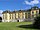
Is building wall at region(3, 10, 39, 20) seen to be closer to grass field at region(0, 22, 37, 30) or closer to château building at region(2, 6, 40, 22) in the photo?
château building at region(2, 6, 40, 22)

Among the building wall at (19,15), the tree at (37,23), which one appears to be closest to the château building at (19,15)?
the building wall at (19,15)

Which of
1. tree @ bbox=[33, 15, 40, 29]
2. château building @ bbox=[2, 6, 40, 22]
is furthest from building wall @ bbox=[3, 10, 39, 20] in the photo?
tree @ bbox=[33, 15, 40, 29]

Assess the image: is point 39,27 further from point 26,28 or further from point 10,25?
point 10,25

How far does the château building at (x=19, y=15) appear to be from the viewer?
3.77 meters

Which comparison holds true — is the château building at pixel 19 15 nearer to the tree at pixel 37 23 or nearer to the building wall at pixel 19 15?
the building wall at pixel 19 15

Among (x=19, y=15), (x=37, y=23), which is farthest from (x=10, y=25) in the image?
(x=37, y=23)

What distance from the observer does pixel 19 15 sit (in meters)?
3.84

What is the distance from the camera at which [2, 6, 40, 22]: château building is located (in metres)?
3.77

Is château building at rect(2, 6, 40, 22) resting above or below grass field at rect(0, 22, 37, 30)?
above

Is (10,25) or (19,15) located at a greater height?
(19,15)

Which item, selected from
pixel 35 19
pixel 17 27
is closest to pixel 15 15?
pixel 17 27

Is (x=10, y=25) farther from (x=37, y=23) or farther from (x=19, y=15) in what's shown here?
(x=37, y=23)

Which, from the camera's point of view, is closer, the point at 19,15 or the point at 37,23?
the point at 37,23

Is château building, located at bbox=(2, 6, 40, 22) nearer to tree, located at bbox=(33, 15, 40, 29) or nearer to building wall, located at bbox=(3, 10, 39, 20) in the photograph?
building wall, located at bbox=(3, 10, 39, 20)
